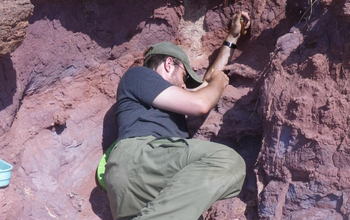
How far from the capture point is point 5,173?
9.52 ft

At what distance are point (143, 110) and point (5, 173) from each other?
857mm

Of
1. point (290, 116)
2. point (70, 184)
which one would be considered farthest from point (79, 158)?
point (290, 116)

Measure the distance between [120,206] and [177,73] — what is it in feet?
3.09

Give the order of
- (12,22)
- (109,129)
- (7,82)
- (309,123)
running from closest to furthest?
1. (12,22)
2. (309,123)
3. (7,82)
4. (109,129)

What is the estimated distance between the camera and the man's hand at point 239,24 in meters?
3.75

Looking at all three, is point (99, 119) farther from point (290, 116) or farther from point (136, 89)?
point (290, 116)

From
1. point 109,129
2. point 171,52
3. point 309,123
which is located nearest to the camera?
Result: point 309,123

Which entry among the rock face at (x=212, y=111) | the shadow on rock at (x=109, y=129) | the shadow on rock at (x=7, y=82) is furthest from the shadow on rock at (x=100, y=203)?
the shadow on rock at (x=7, y=82)

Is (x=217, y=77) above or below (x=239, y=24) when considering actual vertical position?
below

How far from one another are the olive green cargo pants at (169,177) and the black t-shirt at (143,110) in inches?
3.8

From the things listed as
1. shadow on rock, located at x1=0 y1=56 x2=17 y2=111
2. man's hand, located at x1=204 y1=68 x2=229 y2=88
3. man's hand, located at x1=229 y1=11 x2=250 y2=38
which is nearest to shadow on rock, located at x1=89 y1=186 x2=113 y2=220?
shadow on rock, located at x1=0 y1=56 x2=17 y2=111

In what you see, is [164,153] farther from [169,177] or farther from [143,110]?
[143,110]

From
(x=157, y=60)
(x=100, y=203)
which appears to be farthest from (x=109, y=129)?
(x=157, y=60)

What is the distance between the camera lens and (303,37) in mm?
3102
